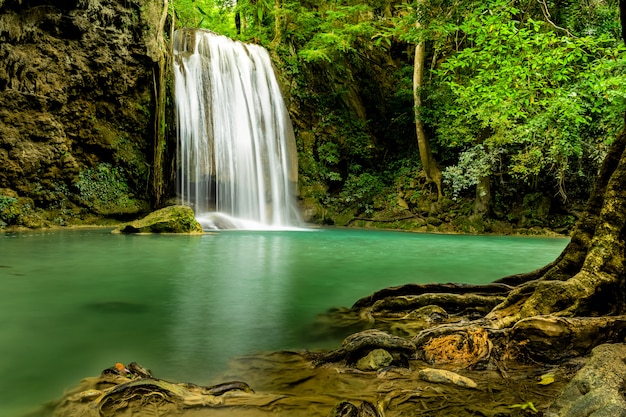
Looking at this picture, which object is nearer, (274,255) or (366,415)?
(366,415)

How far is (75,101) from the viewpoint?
1483cm

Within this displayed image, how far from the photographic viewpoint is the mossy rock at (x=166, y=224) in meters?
12.8

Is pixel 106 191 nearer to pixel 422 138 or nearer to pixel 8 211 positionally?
pixel 8 211

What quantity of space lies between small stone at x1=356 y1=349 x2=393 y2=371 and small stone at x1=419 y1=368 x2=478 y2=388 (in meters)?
0.24

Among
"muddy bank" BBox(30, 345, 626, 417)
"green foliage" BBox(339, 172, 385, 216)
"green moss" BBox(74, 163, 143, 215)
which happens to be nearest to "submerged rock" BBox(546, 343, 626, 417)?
"muddy bank" BBox(30, 345, 626, 417)

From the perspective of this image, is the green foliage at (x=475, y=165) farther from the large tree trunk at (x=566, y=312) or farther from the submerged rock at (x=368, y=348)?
the submerged rock at (x=368, y=348)

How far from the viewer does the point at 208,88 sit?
1745cm

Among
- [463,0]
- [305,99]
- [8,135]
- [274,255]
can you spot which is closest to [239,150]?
[305,99]

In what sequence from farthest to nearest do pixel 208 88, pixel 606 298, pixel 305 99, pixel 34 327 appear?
pixel 305 99, pixel 208 88, pixel 34 327, pixel 606 298

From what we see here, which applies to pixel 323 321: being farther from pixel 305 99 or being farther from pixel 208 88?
pixel 305 99

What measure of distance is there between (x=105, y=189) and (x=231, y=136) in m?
5.37

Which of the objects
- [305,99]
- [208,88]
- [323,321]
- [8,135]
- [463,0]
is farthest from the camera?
[305,99]

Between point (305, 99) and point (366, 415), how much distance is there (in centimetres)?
2009

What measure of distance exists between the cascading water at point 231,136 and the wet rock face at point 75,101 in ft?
5.67
